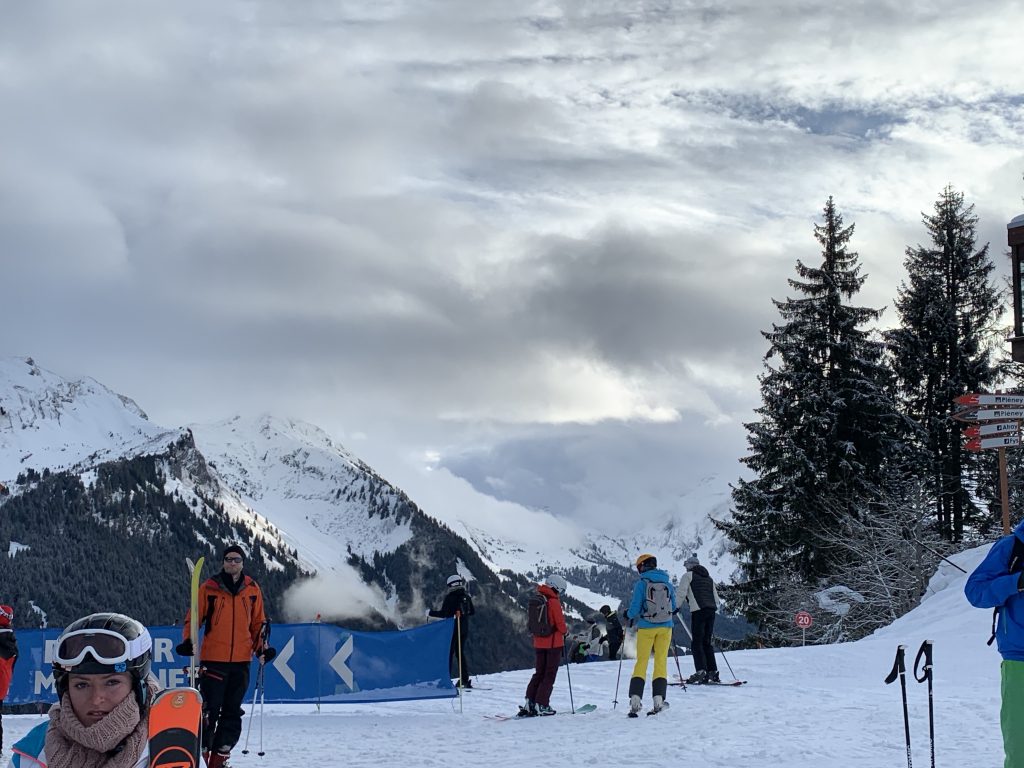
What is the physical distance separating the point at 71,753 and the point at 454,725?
10.2m

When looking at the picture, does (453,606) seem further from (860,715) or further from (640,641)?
(860,715)

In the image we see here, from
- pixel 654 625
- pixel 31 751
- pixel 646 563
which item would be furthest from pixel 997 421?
pixel 31 751

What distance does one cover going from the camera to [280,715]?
591 inches

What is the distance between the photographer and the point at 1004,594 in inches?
237

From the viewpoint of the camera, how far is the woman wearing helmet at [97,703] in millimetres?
3846

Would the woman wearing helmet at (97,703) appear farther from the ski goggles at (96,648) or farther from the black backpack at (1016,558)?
the black backpack at (1016,558)

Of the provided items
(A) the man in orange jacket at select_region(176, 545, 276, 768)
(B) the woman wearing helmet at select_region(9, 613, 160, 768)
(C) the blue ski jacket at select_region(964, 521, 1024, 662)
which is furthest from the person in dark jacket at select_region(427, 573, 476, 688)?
(B) the woman wearing helmet at select_region(9, 613, 160, 768)

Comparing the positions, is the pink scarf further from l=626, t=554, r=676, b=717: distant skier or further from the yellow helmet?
the yellow helmet

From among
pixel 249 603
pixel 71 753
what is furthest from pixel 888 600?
pixel 71 753

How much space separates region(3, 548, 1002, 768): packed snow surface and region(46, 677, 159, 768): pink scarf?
23.2 ft

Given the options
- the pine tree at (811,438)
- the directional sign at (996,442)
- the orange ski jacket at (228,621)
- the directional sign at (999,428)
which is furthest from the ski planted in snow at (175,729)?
the pine tree at (811,438)

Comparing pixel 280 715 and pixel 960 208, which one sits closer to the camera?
pixel 280 715

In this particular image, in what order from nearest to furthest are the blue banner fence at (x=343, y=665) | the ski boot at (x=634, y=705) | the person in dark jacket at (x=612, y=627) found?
the ski boot at (x=634, y=705), the blue banner fence at (x=343, y=665), the person in dark jacket at (x=612, y=627)

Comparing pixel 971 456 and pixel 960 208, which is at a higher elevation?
pixel 960 208
